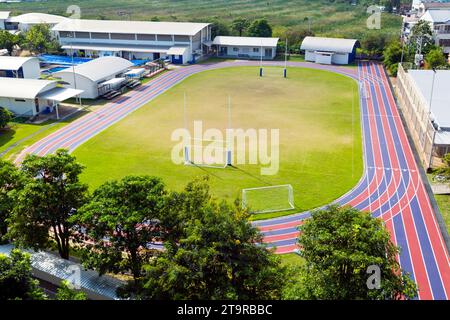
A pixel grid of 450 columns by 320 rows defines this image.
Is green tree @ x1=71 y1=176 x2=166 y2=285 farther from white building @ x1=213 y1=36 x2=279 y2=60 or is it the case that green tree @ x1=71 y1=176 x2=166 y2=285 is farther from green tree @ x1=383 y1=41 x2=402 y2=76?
white building @ x1=213 y1=36 x2=279 y2=60

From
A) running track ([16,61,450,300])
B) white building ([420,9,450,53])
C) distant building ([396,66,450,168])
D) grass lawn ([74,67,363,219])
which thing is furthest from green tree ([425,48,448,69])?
white building ([420,9,450,53])

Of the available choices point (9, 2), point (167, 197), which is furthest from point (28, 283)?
point (9, 2)

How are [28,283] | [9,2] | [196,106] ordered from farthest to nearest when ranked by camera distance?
[9,2], [196,106], [28,283]

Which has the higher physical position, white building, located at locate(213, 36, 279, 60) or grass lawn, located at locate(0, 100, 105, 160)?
white building, located at locate(213, 36, 279, 60)

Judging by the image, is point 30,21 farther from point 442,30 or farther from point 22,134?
point 442,30

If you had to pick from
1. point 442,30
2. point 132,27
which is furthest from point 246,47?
point 442,30

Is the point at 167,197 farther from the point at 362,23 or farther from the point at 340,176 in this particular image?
the point at 362,23
